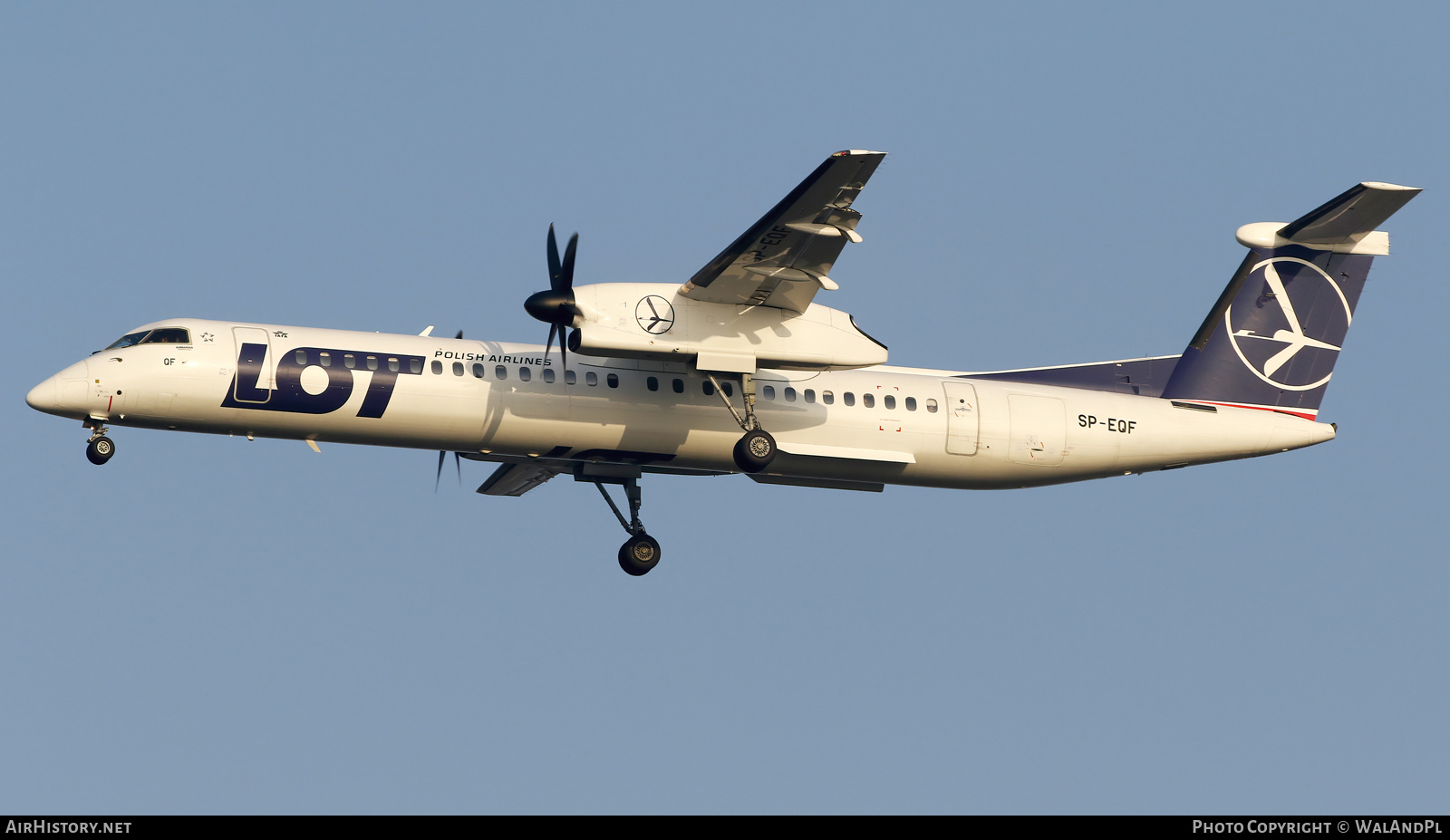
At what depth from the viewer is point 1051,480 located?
74.6 ft

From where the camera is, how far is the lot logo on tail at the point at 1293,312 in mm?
23672

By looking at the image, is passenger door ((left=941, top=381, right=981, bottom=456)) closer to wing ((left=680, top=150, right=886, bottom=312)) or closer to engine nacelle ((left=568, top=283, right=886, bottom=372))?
engine nacelle ((left=568, top=283, right=886, bottom=372))

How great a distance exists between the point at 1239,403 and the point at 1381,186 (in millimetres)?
3777

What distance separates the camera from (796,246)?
19469mm

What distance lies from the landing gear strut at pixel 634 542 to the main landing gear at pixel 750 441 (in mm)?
2819

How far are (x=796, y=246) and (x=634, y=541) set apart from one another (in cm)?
600

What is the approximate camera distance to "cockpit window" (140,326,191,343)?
19.8m

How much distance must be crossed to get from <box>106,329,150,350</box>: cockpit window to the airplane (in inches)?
1.5

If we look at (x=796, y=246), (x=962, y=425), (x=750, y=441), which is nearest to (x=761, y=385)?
(x=750, y=441)

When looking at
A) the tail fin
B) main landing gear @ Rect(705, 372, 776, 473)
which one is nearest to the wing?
main landing gear @ Rect(705, 372, 776, 473)

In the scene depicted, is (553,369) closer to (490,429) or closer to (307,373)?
(490,429)

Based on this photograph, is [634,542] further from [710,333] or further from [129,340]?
[129,340]

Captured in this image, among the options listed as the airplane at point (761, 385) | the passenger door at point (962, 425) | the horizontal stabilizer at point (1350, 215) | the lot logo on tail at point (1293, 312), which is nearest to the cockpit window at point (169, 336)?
the airplane at point (761, 385)
